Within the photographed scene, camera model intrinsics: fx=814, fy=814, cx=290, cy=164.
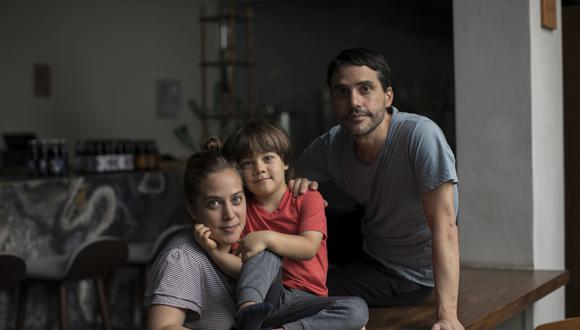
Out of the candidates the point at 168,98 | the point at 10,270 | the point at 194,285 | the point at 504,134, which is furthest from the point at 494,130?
the point at 168,98

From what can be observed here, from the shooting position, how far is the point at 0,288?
3.70 meters

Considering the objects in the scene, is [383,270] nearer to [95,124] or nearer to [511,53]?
[511,53]

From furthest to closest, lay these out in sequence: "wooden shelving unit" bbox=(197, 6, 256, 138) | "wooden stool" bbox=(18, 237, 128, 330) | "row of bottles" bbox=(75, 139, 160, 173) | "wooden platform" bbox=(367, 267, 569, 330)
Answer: "wooden shelving unit" bbox=(197, 6, 256, 138)
"row of bottles" bbox=(75, 139, 160, 173)
"wooden stool" bbox=(18, 237, 128, 330)
"wooden platform" bbox=(367, 267, 569, 330)

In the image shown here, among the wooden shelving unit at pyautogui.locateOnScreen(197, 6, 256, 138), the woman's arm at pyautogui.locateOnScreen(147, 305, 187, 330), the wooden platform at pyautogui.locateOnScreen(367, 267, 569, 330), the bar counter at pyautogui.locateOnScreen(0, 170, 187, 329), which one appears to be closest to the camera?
the woman's arm at pyautogui.locateOnScreen(147, 305, 187, 330)

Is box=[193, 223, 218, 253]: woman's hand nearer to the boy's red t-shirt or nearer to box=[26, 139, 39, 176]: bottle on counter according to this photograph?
the boy's red t-shirt

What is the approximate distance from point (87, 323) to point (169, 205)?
89 cm

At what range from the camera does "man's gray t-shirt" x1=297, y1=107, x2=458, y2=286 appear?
8.04 ft

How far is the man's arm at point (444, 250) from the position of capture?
2.38 metres

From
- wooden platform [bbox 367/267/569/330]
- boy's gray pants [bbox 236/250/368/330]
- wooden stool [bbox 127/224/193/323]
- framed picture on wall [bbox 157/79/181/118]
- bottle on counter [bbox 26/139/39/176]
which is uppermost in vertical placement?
framed picture on wall [bbox 157/79/181/118]

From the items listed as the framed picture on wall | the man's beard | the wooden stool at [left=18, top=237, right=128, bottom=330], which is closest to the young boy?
the man's beard

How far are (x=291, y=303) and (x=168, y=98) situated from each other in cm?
605

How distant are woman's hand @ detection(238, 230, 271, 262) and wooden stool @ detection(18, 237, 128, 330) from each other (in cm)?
214

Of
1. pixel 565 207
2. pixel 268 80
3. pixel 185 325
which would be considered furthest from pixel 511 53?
pixel 268 80

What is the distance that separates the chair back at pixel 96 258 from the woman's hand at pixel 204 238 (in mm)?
2084
